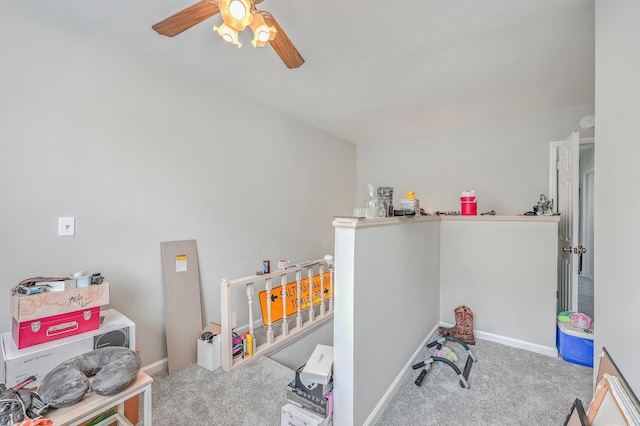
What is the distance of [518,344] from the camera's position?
2523mm

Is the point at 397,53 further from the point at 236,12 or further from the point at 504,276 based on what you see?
the point at 504,276

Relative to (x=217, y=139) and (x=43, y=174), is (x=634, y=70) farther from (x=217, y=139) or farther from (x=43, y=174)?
(x=43, y=174)

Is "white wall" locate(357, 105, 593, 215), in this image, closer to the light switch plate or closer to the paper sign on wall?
the paper sign on wall

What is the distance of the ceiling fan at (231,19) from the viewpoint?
3.95ft

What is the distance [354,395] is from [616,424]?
99 cm

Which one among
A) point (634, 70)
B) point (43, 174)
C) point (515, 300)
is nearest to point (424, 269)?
point (515, 300)

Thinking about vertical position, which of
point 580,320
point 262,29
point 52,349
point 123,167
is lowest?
point 580,320

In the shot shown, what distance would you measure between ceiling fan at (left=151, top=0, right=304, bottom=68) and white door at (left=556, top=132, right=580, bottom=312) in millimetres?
2774

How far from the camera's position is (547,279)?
95.7 inches

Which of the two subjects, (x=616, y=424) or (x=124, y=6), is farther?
(x=124, y=6)

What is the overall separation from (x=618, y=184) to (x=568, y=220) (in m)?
1.81

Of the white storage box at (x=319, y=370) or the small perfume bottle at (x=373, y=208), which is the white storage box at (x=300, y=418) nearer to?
the white storage box at (x=319, y=370)

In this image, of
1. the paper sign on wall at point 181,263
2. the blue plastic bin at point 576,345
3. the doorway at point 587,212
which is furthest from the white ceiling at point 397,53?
the doorway at point 587,212

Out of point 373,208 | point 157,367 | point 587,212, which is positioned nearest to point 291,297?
point 157,367
